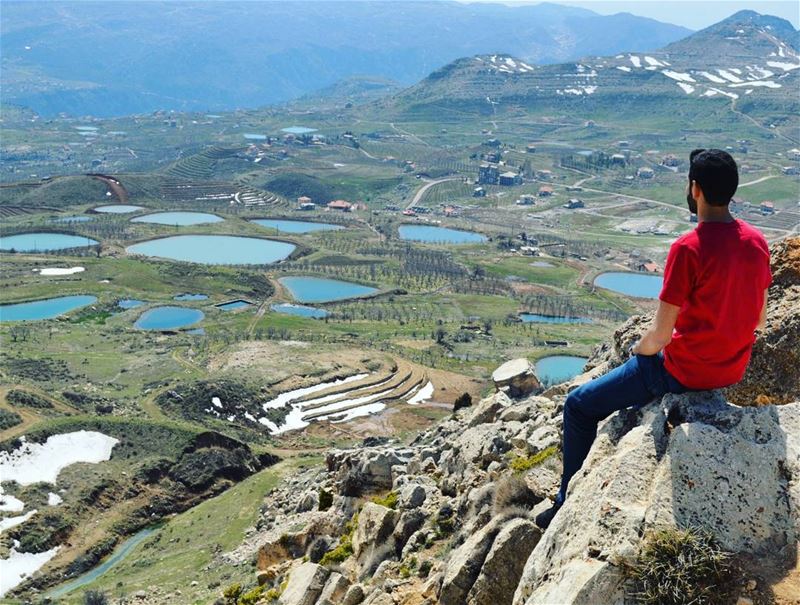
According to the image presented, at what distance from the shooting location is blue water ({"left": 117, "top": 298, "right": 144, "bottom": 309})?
78.1m

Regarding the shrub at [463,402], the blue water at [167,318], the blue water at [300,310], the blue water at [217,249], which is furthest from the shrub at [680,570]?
the blue water at [217,249]

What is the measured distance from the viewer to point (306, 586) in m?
12.0

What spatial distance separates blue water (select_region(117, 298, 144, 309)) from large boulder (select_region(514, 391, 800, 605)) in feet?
252

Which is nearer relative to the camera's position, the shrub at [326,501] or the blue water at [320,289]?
the shrub at [326,501]

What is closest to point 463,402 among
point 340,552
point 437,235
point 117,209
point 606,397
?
point 340,552

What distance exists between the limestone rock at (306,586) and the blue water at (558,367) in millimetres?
50563

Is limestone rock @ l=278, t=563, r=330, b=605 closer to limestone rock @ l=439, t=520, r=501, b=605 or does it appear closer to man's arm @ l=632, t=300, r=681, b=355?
limestone rock @ l=439, t=520, r=501, b=605

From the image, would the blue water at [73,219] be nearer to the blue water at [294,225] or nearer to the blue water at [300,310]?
the blue water at [294,225]

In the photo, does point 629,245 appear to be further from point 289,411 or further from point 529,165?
point 289,411

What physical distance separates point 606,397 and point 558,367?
60.4 meters

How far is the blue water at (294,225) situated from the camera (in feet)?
430

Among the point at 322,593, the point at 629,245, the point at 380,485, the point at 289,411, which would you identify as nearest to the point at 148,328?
the point at 289,411

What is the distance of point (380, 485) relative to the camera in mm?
17047

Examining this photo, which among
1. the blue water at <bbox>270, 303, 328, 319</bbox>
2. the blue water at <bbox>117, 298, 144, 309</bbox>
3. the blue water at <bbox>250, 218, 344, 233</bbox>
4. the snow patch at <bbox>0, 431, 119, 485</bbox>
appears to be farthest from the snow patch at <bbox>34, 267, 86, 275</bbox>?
the snow patch at <bbox>0, 431, 119, 485</bbox>
